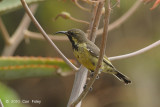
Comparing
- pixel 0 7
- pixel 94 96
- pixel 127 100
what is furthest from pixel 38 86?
pixel 0 7

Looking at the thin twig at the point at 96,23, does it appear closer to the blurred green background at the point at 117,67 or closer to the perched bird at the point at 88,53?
the perched bird at the point at 88,53

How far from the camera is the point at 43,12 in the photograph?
146 inches

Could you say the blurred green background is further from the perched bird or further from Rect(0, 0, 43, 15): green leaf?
Rect(0, 0, 43, 15): green leaf

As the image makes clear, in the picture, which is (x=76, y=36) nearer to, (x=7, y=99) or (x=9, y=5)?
(x=9, y=5)

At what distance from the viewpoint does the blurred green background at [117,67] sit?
3408mm

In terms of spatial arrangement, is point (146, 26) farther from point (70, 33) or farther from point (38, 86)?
point (70, 33)

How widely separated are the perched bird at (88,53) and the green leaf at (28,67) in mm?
117

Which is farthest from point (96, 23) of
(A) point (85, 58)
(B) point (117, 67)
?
(B) point (117, 67)

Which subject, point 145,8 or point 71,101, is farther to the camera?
point 145,8

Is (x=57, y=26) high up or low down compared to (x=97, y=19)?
down

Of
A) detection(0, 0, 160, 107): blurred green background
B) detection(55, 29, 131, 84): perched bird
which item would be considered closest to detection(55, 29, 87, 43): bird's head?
detection(55, 29, 131, 84): perched bird

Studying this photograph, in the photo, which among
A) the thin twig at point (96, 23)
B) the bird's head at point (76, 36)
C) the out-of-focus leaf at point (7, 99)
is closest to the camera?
the thin twig at point (96, 23)

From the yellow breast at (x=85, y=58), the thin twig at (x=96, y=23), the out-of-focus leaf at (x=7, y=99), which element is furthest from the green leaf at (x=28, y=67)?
the thin twig at (x=96, y=23)

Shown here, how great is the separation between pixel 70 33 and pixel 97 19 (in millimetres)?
559
